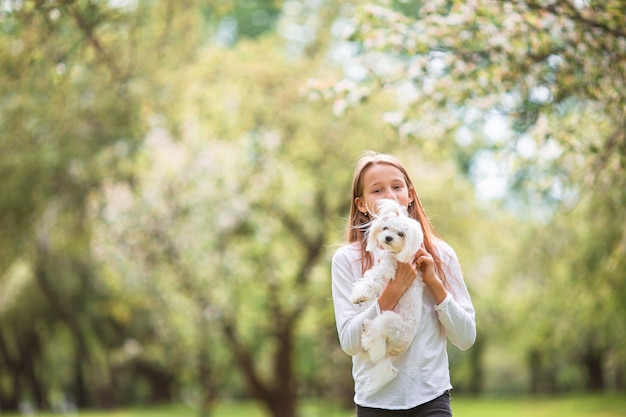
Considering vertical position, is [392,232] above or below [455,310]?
above

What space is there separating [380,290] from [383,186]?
44 cm

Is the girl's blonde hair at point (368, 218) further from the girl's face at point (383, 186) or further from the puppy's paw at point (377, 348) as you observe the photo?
the puppy's paw at point (377, 348)

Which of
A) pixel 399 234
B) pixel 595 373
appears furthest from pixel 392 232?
pixel 595 373

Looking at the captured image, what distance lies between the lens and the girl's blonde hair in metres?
3.38

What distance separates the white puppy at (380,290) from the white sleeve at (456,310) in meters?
0.10

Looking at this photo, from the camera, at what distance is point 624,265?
32.5 feet

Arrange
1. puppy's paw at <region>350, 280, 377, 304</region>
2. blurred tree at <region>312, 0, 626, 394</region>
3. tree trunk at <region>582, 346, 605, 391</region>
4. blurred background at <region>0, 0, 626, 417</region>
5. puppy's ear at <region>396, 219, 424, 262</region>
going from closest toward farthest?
1. puppy's ear at <region>396, 219, 424, 262</region>
2. puppy's paw at <region>350, 280, 377, 304</region>
3. blurred tree at <region>312, 0, 626, 394</region>
4. blurred background at <region>0, 0, 626, 417</region>
5. tree trunk at <region>582, 346, 605, 391</region>

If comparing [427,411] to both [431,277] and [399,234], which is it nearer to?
[431,277]

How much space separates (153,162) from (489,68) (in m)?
7.95

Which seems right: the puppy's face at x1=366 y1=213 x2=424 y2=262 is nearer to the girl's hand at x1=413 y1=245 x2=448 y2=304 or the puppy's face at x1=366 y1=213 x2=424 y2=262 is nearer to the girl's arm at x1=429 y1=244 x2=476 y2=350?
the girl's hand at x1=413 y1=245 x2=448 y2=304

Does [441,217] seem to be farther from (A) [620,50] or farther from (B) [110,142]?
(A) [620,50]

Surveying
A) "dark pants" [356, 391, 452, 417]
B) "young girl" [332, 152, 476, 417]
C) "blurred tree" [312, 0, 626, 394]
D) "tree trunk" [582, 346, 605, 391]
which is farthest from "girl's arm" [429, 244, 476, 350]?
"tree trunk" [582, 346, 605, 391]

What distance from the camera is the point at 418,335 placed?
10.6 feet

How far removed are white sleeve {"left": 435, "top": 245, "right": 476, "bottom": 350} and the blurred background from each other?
326 centimetres
